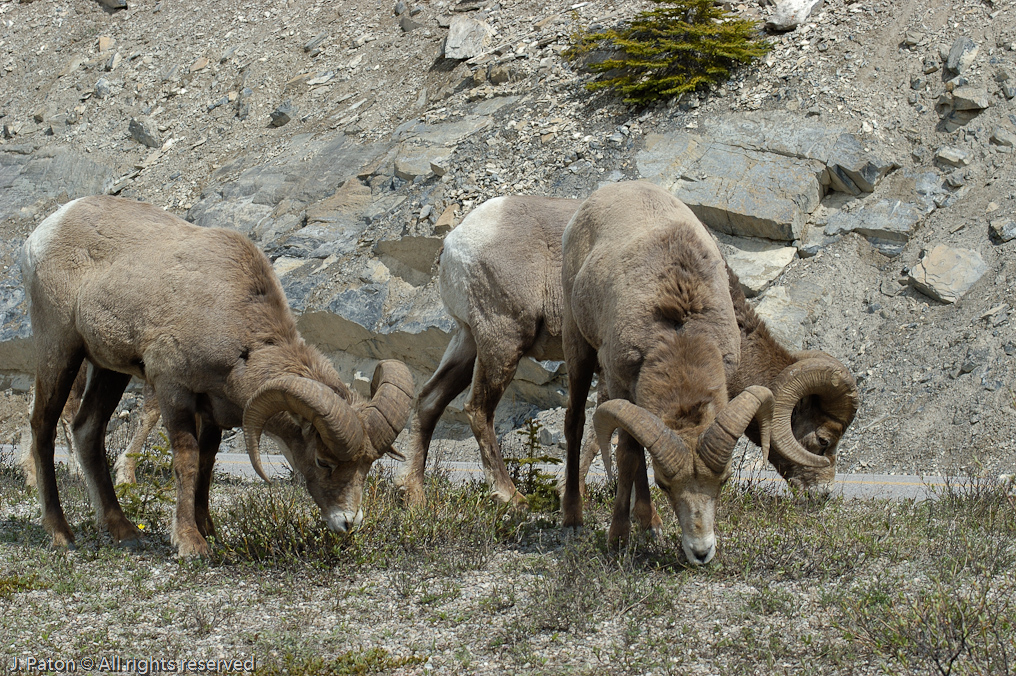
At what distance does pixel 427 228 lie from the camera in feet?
46.5

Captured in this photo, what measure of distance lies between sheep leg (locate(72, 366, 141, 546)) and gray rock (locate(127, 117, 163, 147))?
1489 centimetres

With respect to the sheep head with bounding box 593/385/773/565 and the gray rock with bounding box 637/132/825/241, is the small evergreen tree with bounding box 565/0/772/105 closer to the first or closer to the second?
the gray rock with bounding box 637/132/825/241

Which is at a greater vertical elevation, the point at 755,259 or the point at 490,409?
the point at 490,409

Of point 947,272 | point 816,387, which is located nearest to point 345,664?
point 816,387

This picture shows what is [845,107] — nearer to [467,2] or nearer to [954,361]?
[954,361]

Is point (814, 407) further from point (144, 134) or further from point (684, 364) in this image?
point (144, 134)

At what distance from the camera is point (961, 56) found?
14281 mm

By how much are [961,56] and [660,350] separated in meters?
11.5

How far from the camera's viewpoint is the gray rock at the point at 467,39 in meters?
18.9

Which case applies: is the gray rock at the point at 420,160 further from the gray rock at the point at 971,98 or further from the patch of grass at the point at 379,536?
the patch of grass at the point at 379,536

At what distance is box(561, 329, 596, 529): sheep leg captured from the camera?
668 cm

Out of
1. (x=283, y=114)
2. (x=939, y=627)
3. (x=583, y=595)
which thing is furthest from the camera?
(x=283, y=114)

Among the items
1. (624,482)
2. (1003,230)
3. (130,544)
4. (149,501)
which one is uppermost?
(624,482)

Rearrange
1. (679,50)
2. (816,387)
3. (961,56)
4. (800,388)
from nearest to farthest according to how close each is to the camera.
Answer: (800,388)
(816,387)
(961,56)
(679,50)
